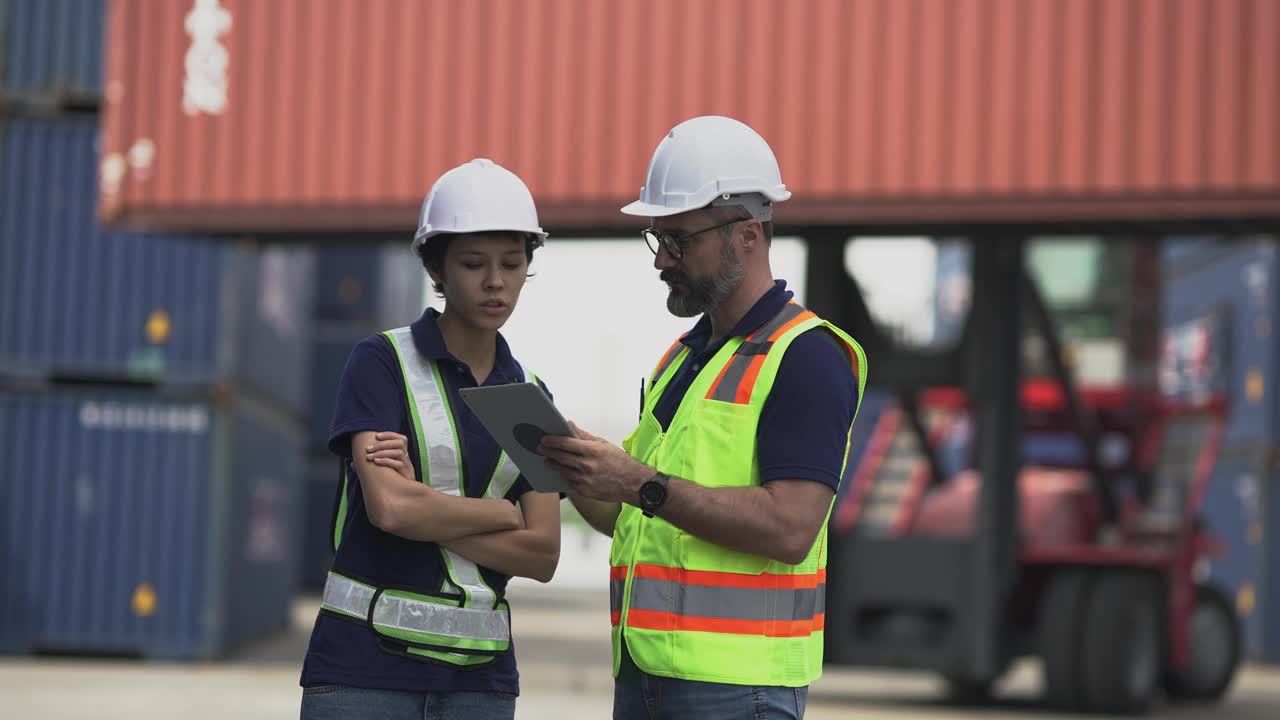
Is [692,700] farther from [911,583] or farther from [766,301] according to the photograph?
[911,583]

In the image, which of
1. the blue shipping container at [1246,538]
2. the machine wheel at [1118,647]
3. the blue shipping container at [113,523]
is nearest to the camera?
the machine wheel at [1118,647]

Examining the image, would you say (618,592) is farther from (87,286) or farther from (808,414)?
(87,286)

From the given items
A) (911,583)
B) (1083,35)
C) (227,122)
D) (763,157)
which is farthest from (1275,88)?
(763,157)

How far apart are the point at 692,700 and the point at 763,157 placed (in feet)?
3.17

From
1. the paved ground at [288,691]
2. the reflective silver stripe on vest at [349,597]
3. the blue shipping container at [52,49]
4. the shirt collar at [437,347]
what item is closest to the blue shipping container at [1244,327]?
the paved ground at [288,691]

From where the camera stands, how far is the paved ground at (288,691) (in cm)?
1100

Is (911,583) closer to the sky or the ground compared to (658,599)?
closer to the ground

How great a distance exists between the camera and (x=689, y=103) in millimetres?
11875

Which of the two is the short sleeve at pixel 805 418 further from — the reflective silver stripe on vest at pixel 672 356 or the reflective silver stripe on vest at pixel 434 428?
the reflective silver stripe on vest at pixel 434 428

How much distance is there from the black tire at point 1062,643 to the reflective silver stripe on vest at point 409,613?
913 centimetres

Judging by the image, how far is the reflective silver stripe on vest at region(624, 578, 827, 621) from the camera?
A: 9.34ft

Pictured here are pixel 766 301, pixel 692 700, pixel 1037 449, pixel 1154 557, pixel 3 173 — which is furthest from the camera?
pixel 3 173

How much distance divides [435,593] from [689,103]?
9143 millimetres

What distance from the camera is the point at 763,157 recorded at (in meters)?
3.10
